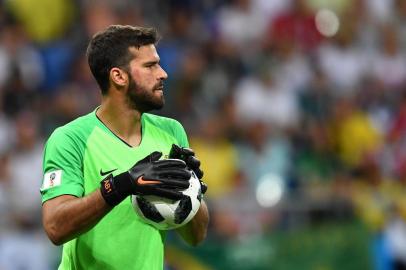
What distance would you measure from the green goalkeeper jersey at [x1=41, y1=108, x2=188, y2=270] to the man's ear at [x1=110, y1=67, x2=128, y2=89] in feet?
0.89

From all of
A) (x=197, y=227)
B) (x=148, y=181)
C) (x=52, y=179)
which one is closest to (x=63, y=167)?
(x=52, y=179)

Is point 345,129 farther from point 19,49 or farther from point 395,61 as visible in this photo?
point 19,49

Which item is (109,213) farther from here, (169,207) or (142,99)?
(142,99)

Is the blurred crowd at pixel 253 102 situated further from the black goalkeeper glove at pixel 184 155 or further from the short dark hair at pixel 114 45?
the black goalkeeper glove at pixel 184 155

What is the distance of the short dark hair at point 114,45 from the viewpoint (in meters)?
5.47

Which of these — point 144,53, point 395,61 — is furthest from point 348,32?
point 144,53

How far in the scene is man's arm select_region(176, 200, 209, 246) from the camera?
5.70 metres

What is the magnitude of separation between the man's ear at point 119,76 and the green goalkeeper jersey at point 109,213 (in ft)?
0.89

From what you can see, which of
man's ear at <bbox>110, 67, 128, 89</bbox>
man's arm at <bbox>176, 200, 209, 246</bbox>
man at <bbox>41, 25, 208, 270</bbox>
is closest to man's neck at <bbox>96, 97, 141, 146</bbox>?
man at <bbox>41, 25, 208, 270</bbox>

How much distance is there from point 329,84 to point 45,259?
4.62 metres

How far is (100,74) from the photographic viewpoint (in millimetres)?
5551

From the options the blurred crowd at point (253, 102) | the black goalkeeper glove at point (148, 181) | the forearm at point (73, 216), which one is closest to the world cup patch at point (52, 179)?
the forearm at point (73, 216)

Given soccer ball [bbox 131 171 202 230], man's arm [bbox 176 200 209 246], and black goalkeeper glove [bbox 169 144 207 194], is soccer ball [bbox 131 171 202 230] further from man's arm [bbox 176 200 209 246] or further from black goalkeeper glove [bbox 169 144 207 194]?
man's arm [bbox 176 200 209 246]

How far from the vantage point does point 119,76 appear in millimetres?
5512
